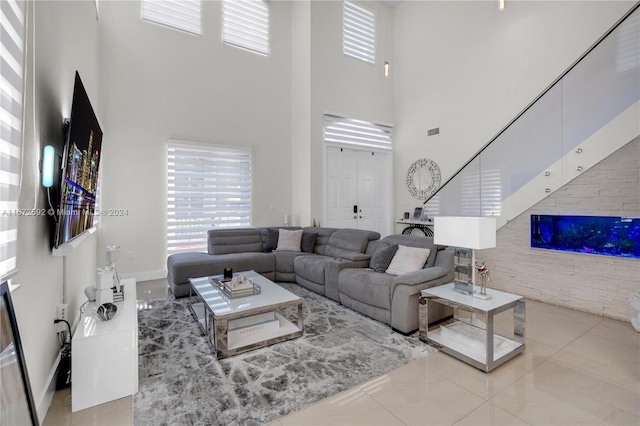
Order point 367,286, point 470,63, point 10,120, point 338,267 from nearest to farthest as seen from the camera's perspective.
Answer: point 10,120, point 367,286, point 338,267, point 470,63

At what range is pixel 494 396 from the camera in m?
2.11

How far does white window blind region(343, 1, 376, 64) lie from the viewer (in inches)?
266

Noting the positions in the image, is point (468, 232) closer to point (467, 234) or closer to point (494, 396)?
point (467, 234)

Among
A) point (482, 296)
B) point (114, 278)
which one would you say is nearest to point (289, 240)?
point (114, 278)

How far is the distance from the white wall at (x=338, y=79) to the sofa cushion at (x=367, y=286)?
8.62 ft

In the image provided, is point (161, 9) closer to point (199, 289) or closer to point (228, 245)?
point (228, 245)

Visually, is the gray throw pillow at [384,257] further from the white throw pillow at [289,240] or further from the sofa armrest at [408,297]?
the white throw pillow at [289,240]

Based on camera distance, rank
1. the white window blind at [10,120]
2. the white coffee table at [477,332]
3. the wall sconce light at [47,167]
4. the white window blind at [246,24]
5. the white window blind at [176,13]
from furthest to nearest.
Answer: the white window blind at [246,24]
the white window blind at [176,13]
the white coffee table at [477,332]
the wall sconce light at [47,167]
the white window blind at [10,120]

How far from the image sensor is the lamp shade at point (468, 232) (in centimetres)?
256

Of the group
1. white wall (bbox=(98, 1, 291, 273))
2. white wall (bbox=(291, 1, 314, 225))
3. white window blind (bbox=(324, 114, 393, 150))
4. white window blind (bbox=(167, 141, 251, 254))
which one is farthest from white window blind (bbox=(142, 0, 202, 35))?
white window blind (bbox=(324, 114, 393, 150))

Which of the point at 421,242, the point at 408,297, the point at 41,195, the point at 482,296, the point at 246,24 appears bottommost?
the point at 408,297

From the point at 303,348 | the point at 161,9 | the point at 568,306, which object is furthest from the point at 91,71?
the point at 568,306

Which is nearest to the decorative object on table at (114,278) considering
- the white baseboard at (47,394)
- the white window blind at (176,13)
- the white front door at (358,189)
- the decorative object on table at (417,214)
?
the white baseboard at (47,394)

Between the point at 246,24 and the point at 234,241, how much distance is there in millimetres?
4239
